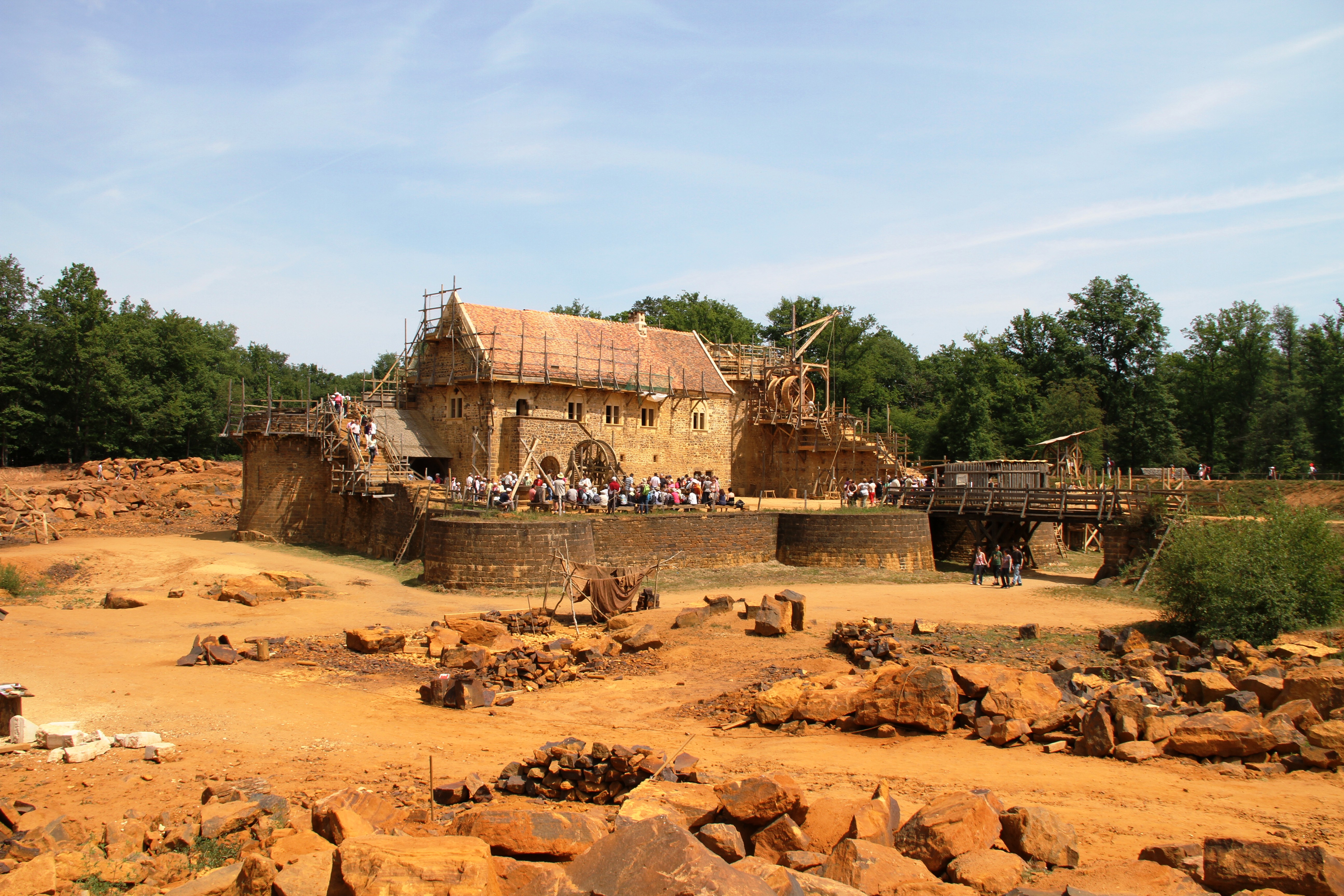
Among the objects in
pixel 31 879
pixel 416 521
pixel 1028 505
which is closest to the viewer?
pixel 31 879

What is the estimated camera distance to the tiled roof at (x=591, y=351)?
32.4 metres

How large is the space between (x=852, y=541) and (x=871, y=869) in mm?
23376

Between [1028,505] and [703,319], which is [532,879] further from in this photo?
[703,319]

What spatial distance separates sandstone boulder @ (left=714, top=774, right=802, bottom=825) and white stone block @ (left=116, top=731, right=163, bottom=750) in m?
7.90

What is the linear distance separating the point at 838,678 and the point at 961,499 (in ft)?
63.0

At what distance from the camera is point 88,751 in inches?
407

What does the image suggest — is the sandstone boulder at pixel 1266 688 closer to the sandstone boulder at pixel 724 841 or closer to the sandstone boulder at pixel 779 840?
the sandstone boulder at pixel 779 840

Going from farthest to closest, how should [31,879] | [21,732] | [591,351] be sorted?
[591,351] → [21,732] → [31,879]

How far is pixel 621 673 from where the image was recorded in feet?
52.5

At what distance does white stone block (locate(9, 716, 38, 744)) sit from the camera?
10578 millimetres

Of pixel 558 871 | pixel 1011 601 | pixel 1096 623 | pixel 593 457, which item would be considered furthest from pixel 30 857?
pixel 593 457

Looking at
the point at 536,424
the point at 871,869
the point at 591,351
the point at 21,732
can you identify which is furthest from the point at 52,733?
the point at 591,351

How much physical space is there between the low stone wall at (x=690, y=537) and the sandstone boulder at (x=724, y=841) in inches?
757

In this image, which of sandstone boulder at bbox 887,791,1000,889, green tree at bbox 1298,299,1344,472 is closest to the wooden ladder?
sandstone boulder at bbox 887,791,1000,889
